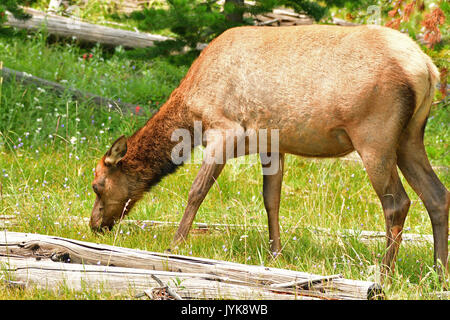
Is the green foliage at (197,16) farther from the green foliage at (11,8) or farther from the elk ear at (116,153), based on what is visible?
the elk ear at (116,153)

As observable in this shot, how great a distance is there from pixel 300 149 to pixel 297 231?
109 centimetres

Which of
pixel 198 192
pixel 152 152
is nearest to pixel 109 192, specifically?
pixel 152 152

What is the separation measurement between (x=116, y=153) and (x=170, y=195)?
4.09ft

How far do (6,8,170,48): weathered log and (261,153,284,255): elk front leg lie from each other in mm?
6087

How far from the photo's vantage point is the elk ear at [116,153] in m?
5.59

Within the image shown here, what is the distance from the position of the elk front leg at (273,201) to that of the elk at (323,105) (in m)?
0.04

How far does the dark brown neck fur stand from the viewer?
5.52 meters

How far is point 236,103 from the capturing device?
16.8 ft

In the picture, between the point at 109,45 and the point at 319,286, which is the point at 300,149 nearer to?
the point at 319,286

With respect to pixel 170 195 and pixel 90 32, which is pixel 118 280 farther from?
pixel 90 32

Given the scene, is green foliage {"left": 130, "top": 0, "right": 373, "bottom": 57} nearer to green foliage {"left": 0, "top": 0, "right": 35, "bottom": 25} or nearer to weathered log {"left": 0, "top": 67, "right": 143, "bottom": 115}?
weathered log {"left": 0, "top": 67, "right": 143, "bottom": 115}
